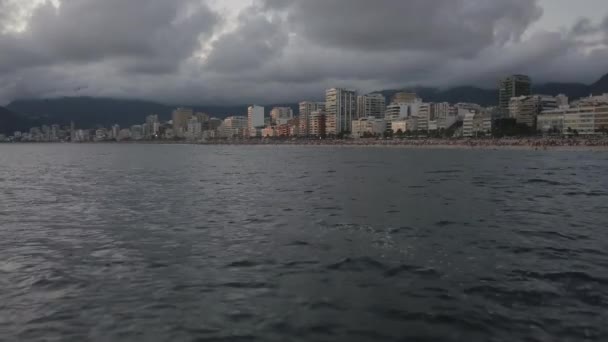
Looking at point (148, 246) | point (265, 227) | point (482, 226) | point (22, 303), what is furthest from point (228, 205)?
point (22, 303)

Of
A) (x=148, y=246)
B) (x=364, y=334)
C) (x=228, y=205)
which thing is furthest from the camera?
(x=228, y=205)

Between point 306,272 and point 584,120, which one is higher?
point 584,120

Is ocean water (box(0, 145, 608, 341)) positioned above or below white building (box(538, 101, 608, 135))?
below

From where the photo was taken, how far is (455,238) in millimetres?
16297

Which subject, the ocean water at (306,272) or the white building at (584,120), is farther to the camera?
the white building at (584,120)

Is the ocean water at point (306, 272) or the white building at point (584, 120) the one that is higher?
the white building at point (584, 120)

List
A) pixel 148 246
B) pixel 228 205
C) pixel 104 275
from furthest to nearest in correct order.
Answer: pixel 228 205 → pixel 148 246 → pixel 104 275

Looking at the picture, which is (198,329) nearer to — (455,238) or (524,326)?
(524,326)

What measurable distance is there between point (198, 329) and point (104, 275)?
15.0 feet

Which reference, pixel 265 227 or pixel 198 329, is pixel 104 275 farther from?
pixel 265 227

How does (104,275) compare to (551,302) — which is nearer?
(551,302)

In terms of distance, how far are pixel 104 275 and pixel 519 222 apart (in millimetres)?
15679

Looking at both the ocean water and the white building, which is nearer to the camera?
the ocean water

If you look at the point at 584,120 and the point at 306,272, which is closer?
the point at 306,272
